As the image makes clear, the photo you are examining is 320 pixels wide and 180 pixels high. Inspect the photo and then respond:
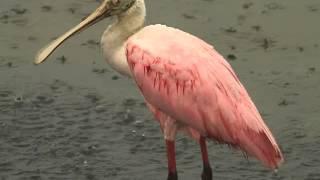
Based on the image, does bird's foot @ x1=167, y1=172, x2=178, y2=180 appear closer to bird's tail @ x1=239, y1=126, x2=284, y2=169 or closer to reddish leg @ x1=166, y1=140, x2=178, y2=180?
reddish leg @ x1=166, y1=140, x2=178, y2=180

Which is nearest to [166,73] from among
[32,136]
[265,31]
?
[32,136]

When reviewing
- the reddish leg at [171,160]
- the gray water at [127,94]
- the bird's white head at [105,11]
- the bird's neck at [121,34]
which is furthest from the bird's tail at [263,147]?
the bird's white head at [105,11]

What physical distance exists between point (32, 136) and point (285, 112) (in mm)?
2304

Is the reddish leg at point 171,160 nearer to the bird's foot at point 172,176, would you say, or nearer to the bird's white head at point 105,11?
the bird's foot at point 172,176

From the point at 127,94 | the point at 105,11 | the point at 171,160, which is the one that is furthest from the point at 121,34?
the point at 127,94

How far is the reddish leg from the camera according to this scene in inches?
324

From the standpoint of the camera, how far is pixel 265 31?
1230 cm

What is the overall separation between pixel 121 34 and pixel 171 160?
1.03 m

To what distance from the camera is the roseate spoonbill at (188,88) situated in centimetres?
771

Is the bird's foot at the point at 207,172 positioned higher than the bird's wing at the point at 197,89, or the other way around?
the bird's wing at the point at 197,89

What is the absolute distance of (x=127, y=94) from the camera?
10516 millimetres

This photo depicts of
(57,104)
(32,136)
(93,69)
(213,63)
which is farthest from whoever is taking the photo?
(93,69)

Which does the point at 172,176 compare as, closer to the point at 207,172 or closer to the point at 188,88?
the point at 207,172

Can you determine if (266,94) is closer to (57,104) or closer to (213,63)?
(57,104)
